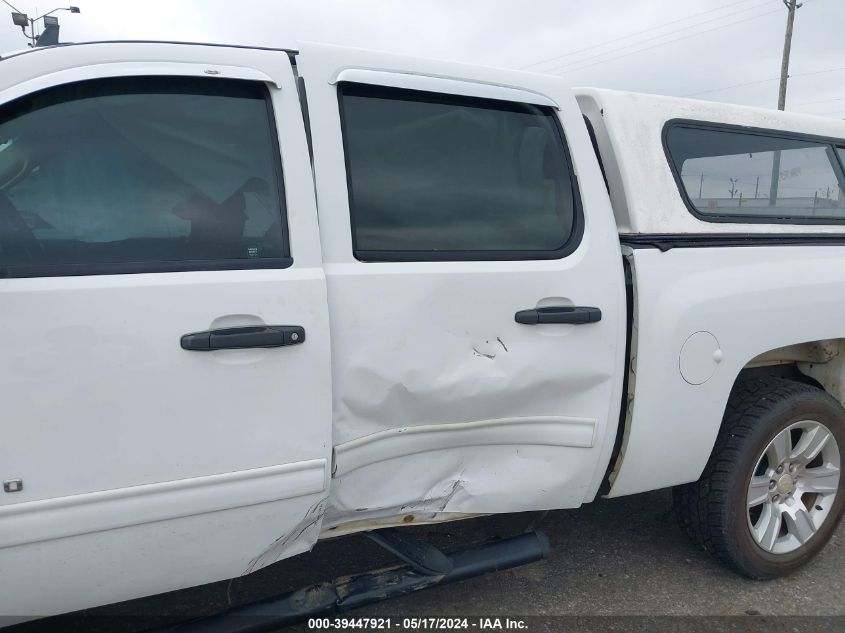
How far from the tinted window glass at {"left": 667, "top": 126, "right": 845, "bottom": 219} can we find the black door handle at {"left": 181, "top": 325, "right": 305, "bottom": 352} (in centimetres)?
175

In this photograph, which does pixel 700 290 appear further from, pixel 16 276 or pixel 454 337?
pixel 16 276

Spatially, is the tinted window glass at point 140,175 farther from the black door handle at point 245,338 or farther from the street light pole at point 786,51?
the street light pole at point 786,51

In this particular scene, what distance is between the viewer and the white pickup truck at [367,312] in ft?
5.89

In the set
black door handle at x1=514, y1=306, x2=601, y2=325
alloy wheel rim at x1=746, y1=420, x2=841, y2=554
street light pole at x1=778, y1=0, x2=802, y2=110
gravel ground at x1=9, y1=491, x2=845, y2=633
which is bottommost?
gravel ground at x1=9, y1=491, x2=845, y2=633

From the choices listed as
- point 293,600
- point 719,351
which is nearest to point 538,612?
point 293,600

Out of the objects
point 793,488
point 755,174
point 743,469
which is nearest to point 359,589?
point 743,469

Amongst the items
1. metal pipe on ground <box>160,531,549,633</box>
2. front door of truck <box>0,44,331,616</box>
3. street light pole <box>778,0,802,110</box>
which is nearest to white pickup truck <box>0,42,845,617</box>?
front door of truck <box>0,44,331,616</box>

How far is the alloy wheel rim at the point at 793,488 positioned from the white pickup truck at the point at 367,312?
0.01 m

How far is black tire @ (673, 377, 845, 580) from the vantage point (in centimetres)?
285

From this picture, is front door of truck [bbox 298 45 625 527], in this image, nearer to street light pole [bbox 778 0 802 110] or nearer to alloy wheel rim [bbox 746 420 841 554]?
alloy wheel rim [bbox 746 420 841 554]

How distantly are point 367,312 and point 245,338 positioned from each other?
384 millimetres

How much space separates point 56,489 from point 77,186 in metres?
0.80

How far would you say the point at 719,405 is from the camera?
272 centimetres

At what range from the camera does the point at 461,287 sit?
2240 millimetres
